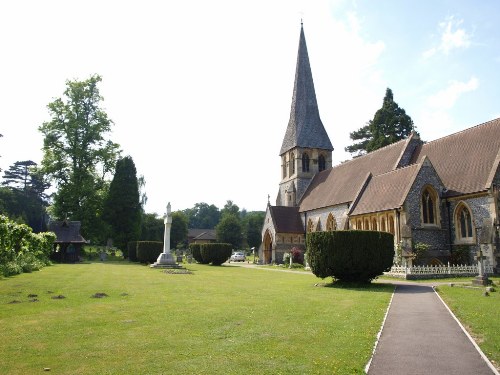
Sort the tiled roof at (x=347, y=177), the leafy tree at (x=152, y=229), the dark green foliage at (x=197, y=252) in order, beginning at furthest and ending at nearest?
the leafy tree at (x=152, y=229) < the dark green foliage at (x=197, y=252) < the tiled roof at (x=347, y=177)

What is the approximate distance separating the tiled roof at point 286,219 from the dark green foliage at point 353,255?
22923 mm

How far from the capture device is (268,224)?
4291cm

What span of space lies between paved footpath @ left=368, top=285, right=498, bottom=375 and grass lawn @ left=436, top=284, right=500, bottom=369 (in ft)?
0.72

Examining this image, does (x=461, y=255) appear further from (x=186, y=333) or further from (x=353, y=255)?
(x=186, y=333)

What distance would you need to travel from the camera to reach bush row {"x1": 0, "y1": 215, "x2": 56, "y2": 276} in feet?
56.3

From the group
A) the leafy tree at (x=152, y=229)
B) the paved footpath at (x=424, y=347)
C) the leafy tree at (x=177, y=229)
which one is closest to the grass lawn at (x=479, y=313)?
the paved footpath at (x=424, y=347)

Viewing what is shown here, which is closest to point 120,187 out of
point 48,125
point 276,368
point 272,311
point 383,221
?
point 48,125

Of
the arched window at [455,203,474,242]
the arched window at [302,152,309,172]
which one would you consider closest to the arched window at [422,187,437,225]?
the arched window at [455,203,474,242]

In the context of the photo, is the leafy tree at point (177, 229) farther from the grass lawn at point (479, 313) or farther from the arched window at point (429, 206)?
the grass lawn at point (479, 313)

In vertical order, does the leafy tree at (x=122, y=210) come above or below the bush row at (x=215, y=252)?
above

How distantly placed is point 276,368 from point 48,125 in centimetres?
4601

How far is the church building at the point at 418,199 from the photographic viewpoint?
2362 cm

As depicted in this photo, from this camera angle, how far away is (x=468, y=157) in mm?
26500

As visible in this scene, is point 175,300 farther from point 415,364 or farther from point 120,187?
point 120,187
